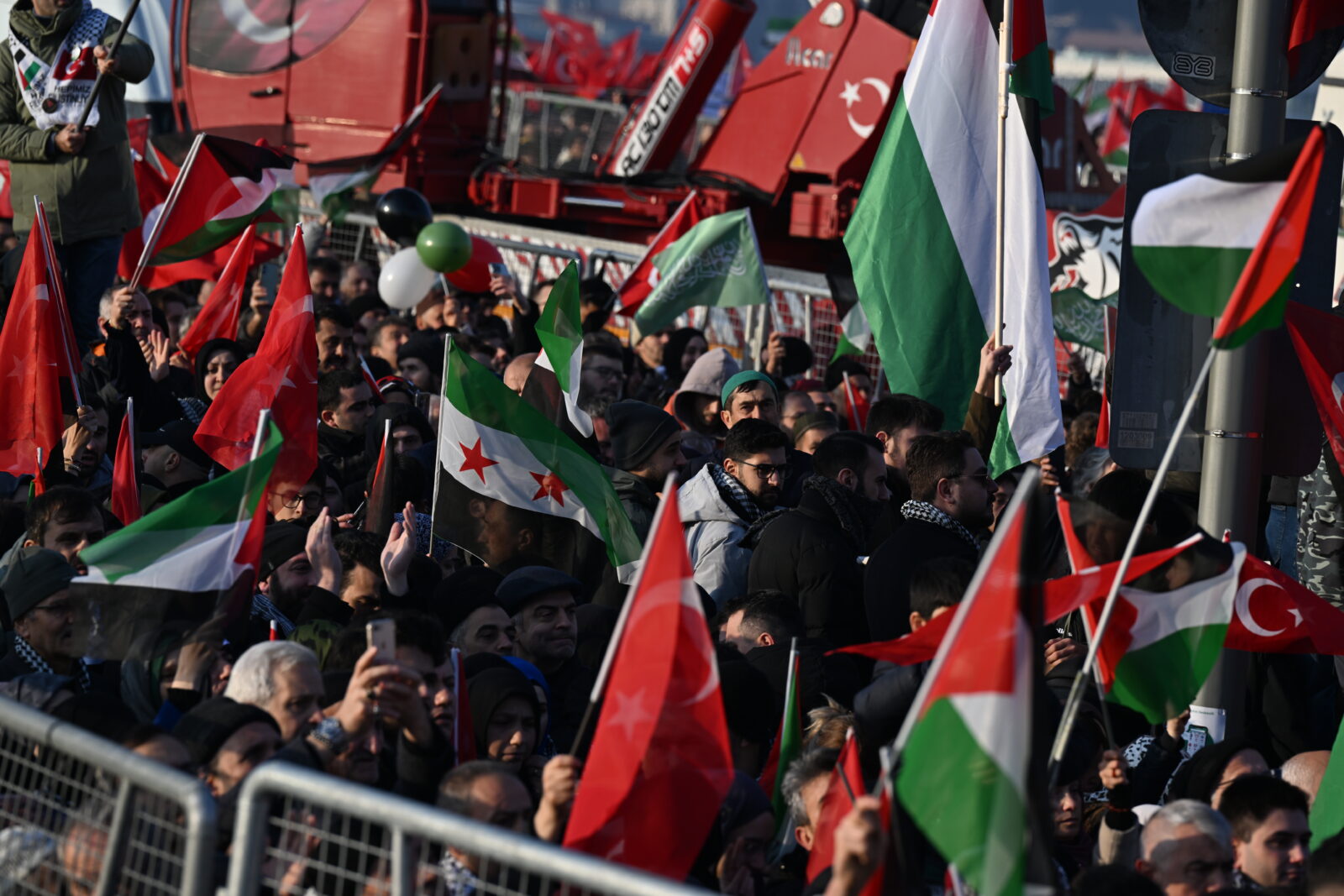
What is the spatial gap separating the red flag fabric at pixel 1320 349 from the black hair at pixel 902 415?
64.5 inches

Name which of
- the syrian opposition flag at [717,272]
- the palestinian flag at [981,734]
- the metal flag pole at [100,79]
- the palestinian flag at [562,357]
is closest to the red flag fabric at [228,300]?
the metal flag pole at [100,79]

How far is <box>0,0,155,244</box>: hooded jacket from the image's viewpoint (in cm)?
854

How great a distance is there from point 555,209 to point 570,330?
8019 mm

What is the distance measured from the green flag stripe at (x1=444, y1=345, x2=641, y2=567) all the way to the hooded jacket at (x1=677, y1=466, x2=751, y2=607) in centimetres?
24

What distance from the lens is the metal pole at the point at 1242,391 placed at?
15.4ft

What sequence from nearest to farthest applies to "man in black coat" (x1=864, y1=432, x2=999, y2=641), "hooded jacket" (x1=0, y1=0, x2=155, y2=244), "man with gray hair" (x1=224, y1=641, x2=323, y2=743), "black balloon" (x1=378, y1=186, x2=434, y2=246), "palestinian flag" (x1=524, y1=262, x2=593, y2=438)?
1. "man with gray hair" (x1=224, y1=641, x2=323, y2=743)
2. "man in black coat" (x1=864, y1=432, x2=999, y2=641)
3. "palestinian flag" (x1=524, y1=262, x2=593, y2=438)
4. "hooded jacket" (x1=0, y1=0, x2=155, y2=244)
5. "black balloon" (x1=378, y1=186, x2=434, y2=246)

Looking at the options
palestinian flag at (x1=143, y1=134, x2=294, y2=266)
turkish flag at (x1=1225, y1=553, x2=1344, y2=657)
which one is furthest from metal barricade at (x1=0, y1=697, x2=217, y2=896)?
palestinian flag at (x1=143, y1=134, x2=294, y2=266)

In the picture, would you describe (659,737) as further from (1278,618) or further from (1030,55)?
(1030,55)

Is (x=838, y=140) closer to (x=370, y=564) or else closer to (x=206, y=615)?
(x=370, y=564)

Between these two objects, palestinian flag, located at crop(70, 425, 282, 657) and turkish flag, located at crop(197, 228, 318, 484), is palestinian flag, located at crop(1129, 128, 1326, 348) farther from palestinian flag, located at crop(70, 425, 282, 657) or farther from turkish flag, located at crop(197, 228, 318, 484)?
turkish flag, located at crop(197, 228, 318, 484)

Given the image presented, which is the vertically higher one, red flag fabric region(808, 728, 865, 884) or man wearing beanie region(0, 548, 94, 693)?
red flag fabric region(808, 728, 865, 884)

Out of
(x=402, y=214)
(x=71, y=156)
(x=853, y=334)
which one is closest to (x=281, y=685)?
(x=71, y=156)

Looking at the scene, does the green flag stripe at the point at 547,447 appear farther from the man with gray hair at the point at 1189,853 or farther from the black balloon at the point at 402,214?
the black balloon at the point at 402,214

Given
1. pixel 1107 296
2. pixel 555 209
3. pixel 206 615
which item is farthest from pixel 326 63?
pixel 206 615
